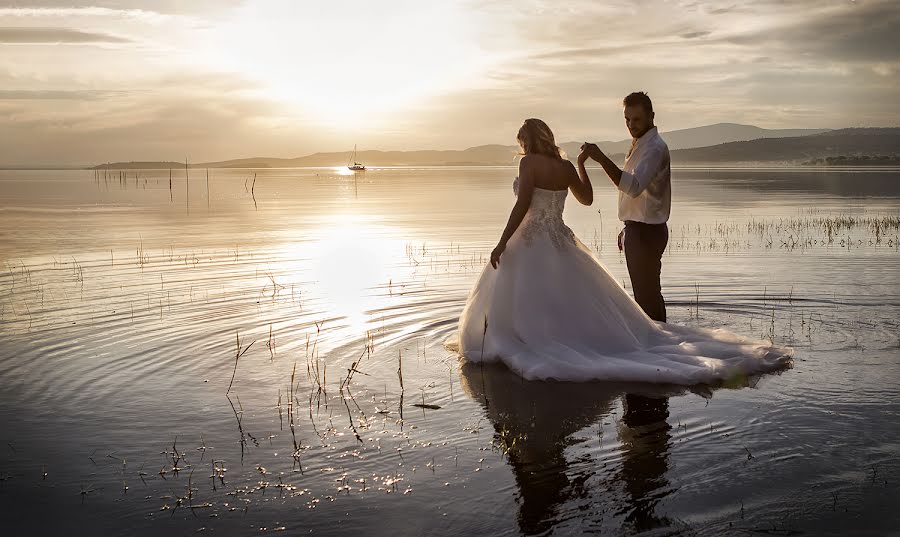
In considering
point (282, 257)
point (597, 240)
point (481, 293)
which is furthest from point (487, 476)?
point (597, 240)

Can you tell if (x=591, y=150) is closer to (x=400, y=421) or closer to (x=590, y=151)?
(x=590, y=151)

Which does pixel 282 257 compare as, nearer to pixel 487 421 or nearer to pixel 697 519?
pixel 487 421

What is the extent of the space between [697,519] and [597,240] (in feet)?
62.1

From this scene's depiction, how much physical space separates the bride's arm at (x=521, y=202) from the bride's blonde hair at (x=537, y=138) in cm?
17

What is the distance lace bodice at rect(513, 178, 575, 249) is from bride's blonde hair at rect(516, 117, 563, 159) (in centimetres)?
47

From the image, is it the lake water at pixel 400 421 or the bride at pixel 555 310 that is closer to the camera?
the lake water at pixel 400 421

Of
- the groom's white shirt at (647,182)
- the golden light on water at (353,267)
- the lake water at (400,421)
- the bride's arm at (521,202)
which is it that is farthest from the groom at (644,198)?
the golden light on water at (353,267)

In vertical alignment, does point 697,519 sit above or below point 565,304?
below

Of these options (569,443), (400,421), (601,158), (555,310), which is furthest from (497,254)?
(569,443)

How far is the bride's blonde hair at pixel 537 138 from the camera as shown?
9.08 m

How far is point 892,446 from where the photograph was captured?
6.12 metres

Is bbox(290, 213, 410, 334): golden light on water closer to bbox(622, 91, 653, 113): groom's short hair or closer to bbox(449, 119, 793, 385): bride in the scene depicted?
bbox(449, 119, 793, 385): bride

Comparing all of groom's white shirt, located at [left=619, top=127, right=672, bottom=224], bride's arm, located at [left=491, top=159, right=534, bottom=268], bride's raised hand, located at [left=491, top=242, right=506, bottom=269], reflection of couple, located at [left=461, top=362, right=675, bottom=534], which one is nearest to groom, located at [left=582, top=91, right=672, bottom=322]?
groom's white shirt, located at [left=619, top=127, right=672, bottom=224]

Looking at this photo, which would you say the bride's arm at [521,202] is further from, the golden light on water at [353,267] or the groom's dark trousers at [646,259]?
the golden light on water at [353,267]
